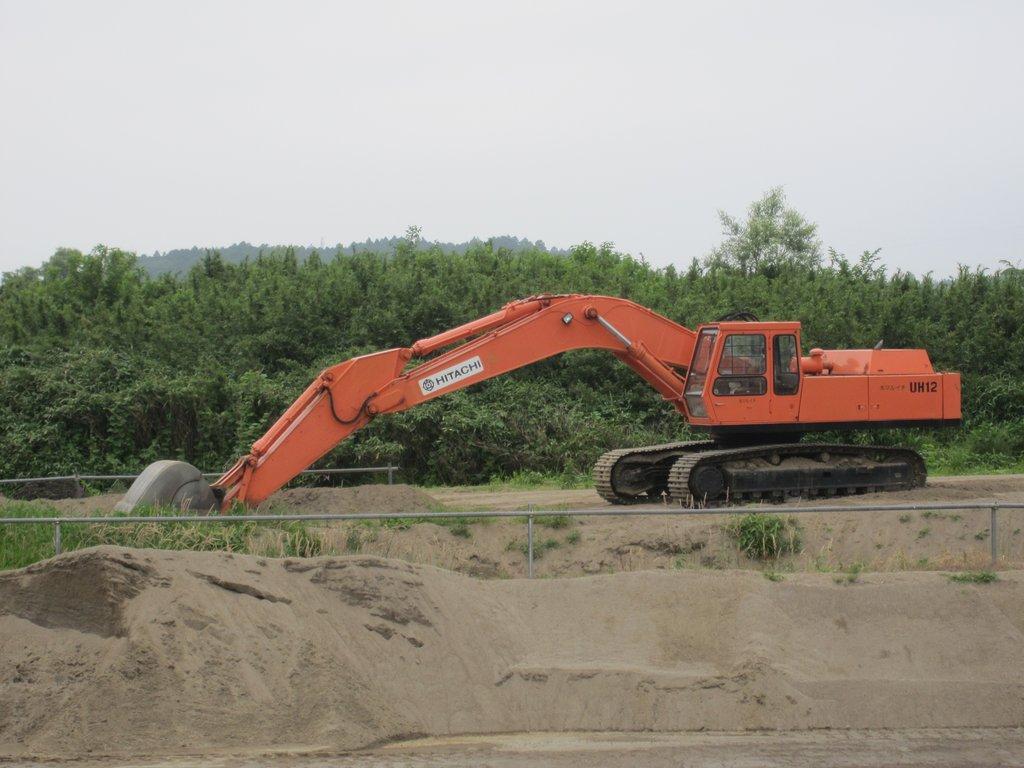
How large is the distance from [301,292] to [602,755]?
74.2 feet

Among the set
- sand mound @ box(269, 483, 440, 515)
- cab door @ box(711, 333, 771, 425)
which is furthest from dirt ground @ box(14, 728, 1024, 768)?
cab door @ box(711, 333, 771, 425)

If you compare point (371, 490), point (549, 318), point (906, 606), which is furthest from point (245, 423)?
point (906, 606)

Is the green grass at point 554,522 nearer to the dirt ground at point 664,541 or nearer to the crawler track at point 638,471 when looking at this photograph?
the dirt ground at point 664,541

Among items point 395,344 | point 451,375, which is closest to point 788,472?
point 451,375

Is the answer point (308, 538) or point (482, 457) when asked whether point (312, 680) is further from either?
point (482, 457)

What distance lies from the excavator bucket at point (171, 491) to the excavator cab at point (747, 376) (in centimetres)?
750

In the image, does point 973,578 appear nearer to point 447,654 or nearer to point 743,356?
point 447,654

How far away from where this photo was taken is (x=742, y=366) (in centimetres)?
1830

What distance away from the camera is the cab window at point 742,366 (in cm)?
1814

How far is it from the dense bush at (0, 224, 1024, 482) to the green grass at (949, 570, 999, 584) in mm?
13212

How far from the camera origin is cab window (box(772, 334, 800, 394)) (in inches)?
722

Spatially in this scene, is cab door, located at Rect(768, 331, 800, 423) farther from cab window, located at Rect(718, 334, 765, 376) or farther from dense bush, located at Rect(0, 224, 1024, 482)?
dense bush, located at Rect(0, 224, 1024, 482)

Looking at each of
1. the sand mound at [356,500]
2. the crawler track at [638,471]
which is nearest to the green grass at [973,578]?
the crawler track at [638,471]

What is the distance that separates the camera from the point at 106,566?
10.1 meters
